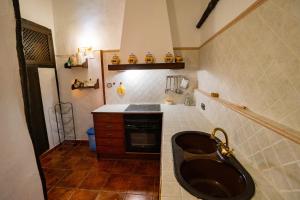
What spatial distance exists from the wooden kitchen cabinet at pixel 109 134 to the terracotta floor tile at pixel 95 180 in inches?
13.8

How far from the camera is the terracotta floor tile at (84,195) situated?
1675 mm

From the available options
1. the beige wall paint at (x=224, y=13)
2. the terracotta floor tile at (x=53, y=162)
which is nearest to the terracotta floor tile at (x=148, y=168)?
the terracotta floor tile at (x=53, y=162)

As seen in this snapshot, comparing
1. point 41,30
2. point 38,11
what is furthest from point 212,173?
point 38,11

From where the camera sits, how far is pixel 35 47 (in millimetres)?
2285

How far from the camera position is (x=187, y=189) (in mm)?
696

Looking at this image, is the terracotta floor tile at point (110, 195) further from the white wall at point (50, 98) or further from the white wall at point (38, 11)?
the white wall at point (38, 11)

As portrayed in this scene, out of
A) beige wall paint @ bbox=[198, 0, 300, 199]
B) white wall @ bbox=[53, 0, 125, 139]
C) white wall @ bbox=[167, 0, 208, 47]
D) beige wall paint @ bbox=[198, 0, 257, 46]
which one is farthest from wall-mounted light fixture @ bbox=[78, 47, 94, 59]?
beige wall paint @ bbox=[198, 0, 300, 199]

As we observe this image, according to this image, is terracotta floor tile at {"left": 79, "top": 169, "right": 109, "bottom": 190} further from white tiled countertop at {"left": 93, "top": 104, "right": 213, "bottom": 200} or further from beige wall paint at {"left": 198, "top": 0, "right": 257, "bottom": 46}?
beige wall paint at {"left": 198, "top": 0, "right": 257, "bottom": 46}

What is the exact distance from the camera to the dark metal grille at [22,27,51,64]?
2.15 m

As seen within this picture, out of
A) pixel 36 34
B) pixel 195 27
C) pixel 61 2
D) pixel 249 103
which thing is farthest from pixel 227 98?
pixel 61 2

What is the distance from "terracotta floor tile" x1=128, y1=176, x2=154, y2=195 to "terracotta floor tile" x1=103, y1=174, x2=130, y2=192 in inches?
2.6

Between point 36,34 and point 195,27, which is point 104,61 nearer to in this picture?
point 36,34

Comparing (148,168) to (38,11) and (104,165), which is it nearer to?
(104,165)

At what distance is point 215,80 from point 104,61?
1943 millimetres
